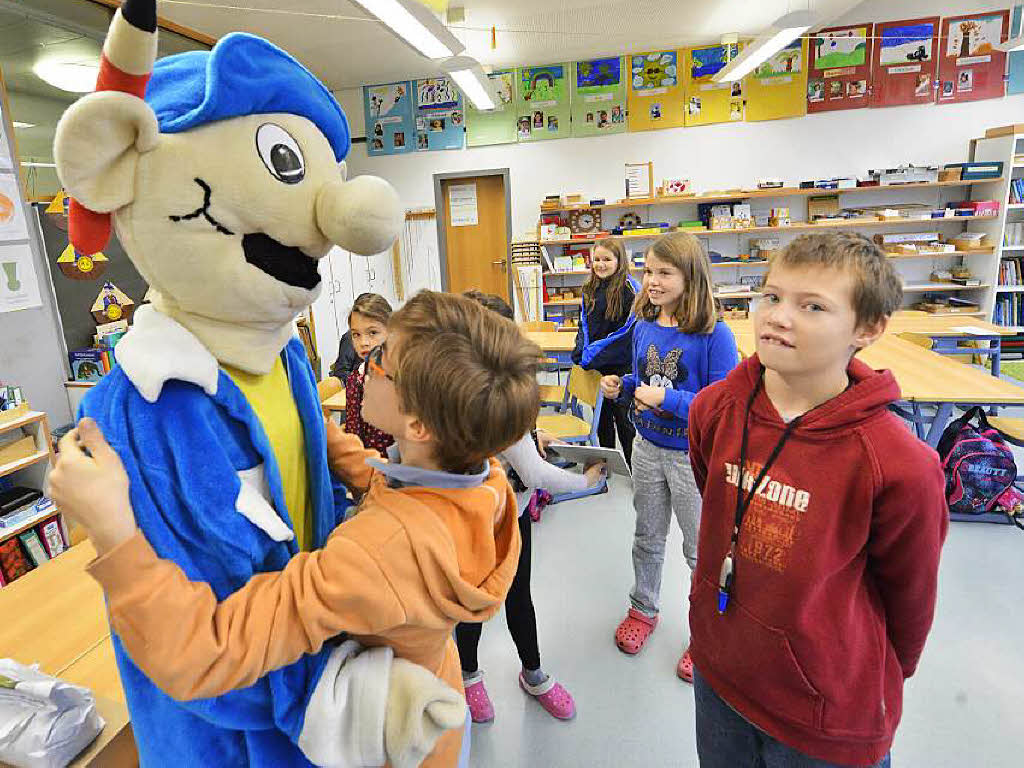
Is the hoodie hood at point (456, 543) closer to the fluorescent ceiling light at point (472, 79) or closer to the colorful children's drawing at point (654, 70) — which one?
the fluorescent ceiling light at point (472, 79)

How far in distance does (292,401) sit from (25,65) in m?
3.96

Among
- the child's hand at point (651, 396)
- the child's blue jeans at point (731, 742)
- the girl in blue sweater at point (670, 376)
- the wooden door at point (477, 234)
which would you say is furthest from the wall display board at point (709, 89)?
the child's blue jeans at point (731, 742)

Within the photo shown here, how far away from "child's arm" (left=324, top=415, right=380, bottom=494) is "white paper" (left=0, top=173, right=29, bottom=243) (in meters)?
3.19

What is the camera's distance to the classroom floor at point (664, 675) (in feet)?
5.55

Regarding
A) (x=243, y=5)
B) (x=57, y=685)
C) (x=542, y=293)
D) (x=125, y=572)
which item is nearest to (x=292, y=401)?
(x=125, y=572)

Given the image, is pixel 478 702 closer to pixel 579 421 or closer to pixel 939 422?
pixel 579 421

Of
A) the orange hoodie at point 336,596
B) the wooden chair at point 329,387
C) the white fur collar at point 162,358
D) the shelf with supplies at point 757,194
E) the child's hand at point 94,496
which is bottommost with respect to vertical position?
the wooden chair at point 329,387

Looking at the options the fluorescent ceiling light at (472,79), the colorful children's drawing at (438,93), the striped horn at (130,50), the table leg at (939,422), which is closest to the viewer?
the striped horn at (130,50)

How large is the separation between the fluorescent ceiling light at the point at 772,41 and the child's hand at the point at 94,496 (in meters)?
4.47

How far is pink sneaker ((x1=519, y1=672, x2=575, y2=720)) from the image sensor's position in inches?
71.4

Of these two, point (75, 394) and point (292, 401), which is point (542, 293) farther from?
point (292, 401)

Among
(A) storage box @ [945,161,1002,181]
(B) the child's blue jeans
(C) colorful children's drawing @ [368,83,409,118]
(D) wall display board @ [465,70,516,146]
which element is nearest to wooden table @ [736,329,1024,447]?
(B) the child's blue jeans

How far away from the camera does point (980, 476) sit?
9.38 ft

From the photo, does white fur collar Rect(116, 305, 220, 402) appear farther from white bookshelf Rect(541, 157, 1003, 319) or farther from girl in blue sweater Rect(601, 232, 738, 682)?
white bookshelf Rect(541, 157, 1003, 319)
